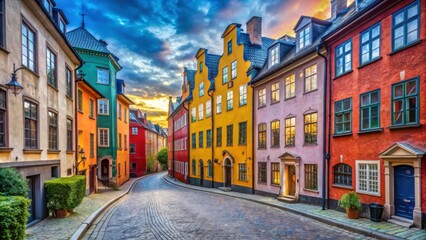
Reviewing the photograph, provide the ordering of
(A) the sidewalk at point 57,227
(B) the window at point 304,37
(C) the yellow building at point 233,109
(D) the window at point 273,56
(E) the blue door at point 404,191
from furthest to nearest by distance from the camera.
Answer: (C) the yellow building at point 233,109, (D) the window at point 273,56, (B) the window at point 304,37, (E) the blue door at point 404,191, (A) the sidewalk at point 57,227

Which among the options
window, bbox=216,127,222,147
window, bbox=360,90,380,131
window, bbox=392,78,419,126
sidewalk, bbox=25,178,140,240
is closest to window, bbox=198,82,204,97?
window, bbox=216,127,222,147

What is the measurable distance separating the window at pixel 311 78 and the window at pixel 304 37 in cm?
220

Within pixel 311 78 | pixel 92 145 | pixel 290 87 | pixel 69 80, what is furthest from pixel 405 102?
pixel 92 145

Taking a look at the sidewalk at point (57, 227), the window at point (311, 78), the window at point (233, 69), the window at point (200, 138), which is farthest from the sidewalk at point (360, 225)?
the window at point (200, 138)

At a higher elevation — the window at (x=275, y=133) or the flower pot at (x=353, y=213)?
the window at (x=275, y=133)

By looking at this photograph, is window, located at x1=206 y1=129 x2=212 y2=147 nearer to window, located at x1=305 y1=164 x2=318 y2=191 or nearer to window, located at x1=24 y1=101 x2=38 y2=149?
window, located at x1=305 y1=164 x2=318 y2=191

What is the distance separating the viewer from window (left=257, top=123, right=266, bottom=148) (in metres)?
21.3

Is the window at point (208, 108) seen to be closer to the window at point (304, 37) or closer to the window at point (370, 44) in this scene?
the window at point (304, 37)

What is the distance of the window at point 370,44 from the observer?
39.6 feet

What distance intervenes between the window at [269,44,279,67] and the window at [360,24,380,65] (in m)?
8.24

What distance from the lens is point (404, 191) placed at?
428 inches

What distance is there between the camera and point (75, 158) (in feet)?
59.9

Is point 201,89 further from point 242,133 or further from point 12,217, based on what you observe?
point 12,217

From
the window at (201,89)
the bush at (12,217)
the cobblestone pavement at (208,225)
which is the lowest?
the cobblestone pavement at (208,225)
